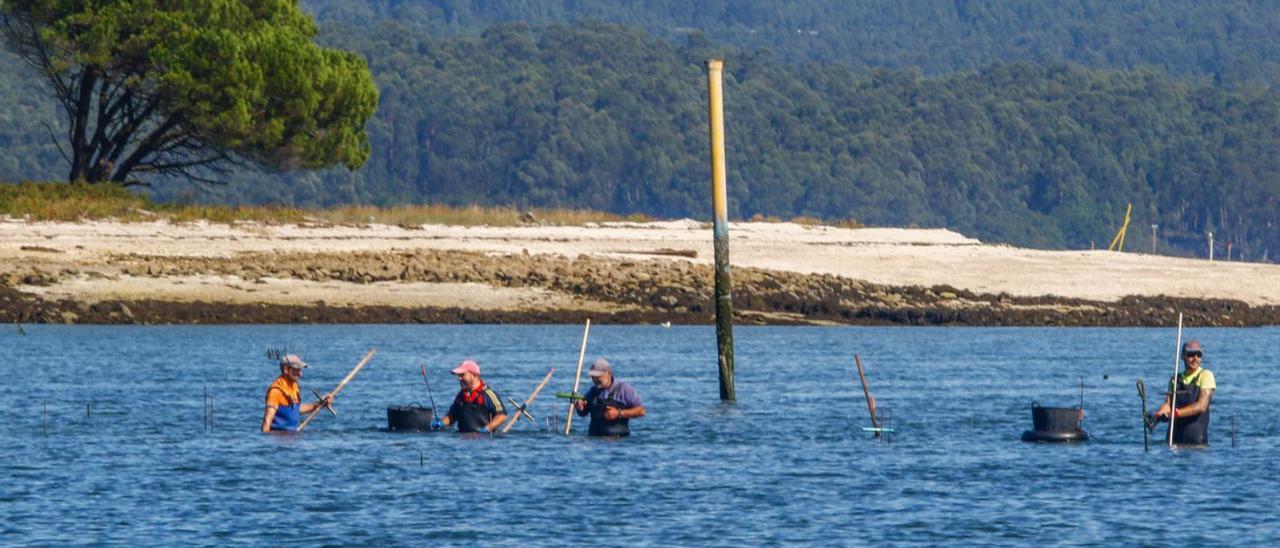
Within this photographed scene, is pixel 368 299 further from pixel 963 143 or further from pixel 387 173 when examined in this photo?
pixel 963 143

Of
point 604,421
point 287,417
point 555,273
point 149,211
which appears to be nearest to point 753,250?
point 555,273

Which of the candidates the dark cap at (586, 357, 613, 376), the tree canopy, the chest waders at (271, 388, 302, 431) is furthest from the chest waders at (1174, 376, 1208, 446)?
the tree canopy

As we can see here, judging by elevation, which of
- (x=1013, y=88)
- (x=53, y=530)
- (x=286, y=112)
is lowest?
(x=53, y=530)

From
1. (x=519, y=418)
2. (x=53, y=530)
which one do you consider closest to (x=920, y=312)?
(x=519, y=418)

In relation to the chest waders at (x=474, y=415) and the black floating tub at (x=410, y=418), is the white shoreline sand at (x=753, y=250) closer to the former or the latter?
the black floating tub at (x=410, y=418)

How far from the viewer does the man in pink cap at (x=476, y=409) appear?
29.0 meters

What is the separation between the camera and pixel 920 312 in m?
57.2

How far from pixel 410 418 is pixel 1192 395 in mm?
9832

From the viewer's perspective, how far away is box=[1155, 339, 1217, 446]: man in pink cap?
86.7 ft

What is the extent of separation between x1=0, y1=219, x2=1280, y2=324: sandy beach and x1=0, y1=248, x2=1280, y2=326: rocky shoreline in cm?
6

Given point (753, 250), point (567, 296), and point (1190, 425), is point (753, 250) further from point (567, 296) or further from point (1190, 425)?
point (1190, 425)

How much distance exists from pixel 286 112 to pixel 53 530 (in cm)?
4220

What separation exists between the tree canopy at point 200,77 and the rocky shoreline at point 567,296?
8173mm

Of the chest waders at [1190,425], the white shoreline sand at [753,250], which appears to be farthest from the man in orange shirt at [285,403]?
the white shoreline sand at [753,250]
